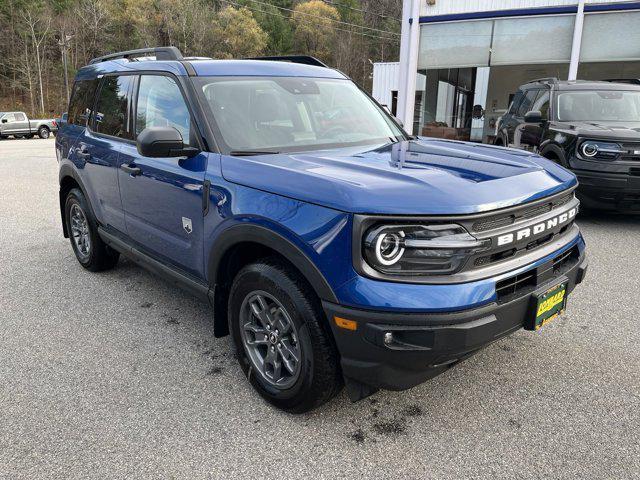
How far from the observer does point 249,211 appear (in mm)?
2598

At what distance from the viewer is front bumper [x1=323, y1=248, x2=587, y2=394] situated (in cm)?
212

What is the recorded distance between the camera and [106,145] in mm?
4078

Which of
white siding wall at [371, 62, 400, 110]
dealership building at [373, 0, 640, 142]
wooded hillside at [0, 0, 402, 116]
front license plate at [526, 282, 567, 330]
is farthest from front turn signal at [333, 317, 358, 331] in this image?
wooded hillside at [0, 0, 402, 116]

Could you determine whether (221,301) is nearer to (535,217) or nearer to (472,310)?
(472,310)

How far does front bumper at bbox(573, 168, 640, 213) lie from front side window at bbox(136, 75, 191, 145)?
16.7ft

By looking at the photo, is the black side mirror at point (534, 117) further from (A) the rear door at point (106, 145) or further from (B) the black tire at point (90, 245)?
(B) the black tire at point (90, 245)

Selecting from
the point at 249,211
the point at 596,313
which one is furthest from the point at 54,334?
the point at 596,313

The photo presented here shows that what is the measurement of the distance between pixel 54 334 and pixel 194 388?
55.6 inches

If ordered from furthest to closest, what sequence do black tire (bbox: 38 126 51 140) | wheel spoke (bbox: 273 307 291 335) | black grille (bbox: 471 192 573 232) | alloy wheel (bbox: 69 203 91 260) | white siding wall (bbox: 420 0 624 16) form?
1. black tire (bbox: 38 126 51 140)
2. white siding wall (bbox: 420 0 624 16)
3. alloy wheel (bbox: 69 203 91 260)
4. wheel spoke (bbox: 273 307 291 335)
5. black grille (bbox: 471 192 573 232)

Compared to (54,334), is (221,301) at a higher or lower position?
higher

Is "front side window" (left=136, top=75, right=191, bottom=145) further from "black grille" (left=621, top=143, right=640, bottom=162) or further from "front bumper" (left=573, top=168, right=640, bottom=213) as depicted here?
"black grille" (left=621, top=143, right=640, bottom=162)

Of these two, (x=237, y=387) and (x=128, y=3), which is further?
(x=128, y=3)

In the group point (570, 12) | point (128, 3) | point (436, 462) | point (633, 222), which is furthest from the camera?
point (128, 3)

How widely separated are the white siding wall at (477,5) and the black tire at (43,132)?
2530cm
